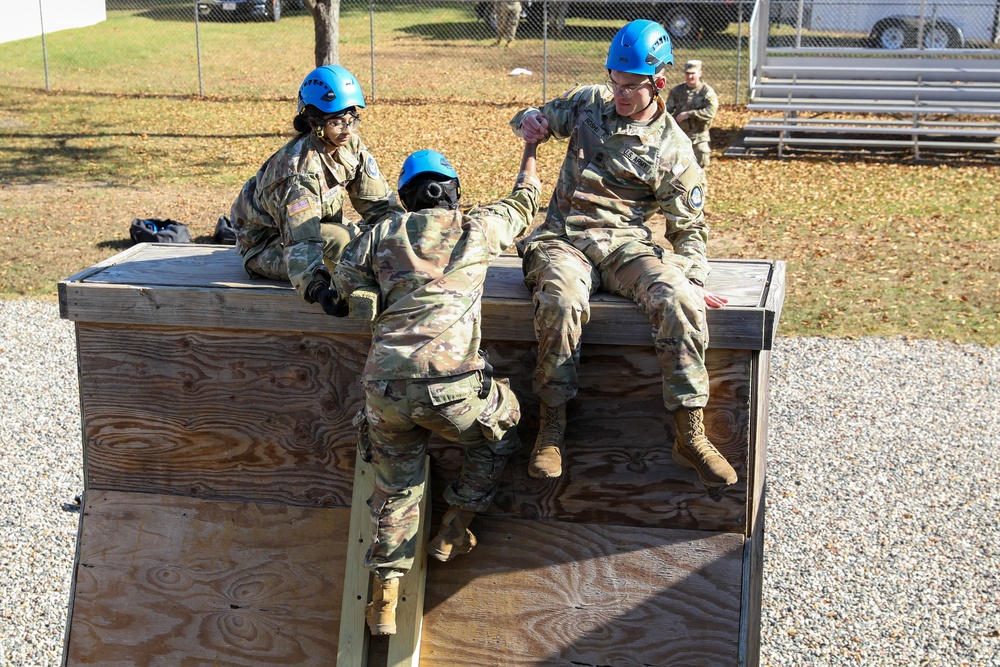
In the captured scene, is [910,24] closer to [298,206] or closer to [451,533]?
[298,206]

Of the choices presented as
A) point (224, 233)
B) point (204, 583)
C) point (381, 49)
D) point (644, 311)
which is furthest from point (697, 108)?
point (381, 49)

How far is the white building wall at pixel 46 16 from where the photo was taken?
25781mm

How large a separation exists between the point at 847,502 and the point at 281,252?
152 inches

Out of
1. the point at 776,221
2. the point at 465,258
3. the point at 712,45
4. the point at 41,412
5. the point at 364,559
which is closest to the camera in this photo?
the point at 465,258

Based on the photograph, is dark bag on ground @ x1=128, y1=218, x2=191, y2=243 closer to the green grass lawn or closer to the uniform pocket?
the green grass lawn

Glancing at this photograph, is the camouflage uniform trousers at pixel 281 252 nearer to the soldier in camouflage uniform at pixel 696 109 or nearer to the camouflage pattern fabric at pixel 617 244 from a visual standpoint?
the camouflage pattern fabric at pixel 617 244

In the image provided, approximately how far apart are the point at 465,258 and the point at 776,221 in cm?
999

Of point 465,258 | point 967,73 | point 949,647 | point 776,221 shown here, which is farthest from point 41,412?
point 967,73

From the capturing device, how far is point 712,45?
2533 centimetres

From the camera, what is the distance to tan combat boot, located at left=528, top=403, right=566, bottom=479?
3.90 m

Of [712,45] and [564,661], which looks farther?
[712,45]

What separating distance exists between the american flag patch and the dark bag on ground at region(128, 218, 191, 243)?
7209 mm

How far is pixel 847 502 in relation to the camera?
654 centimetres

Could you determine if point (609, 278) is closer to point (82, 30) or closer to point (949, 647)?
point (949, 647)
